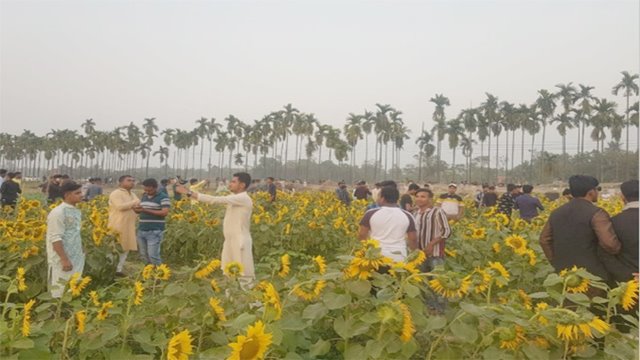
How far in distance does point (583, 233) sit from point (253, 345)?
2769mm

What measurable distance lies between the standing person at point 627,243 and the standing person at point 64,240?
4.05 m

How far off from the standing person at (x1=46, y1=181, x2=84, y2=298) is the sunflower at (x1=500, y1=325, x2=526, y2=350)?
353 cm

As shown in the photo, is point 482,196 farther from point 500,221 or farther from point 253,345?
point 253,345

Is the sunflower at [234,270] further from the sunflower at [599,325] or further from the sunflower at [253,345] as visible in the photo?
the sunflower at [599,325]

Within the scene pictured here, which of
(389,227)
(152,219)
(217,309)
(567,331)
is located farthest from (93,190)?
(567,331)

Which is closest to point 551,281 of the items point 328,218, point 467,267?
point 467,267

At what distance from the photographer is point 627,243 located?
338 centimetres

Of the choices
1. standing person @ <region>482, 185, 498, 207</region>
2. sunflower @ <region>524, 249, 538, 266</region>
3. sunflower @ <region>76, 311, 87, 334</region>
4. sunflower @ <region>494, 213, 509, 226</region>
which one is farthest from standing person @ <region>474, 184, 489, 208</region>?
sunflower @ <region>76, 311, 87, 334</region>

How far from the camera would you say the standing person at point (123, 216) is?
6020 mm

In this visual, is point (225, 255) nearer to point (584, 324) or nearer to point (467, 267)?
point (467, 267)

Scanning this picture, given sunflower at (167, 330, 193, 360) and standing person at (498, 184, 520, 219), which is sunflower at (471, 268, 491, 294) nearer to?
sunflower at (167, 330, 193, 360)

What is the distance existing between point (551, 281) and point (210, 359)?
4.49 feet

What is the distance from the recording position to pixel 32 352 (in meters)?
2.18

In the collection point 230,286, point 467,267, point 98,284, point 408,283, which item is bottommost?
point 98,284
